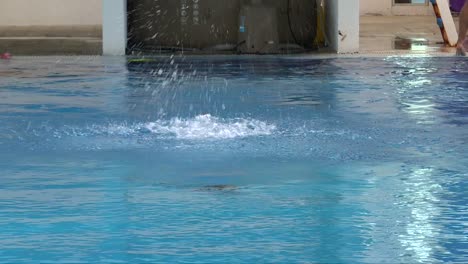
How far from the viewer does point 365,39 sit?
21.3 m

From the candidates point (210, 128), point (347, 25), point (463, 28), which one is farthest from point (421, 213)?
point (347, 25)

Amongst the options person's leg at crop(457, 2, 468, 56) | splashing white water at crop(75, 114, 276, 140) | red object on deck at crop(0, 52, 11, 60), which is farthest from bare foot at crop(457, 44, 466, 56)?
Answer: splashing white water at crop(75, 114, 276, 140)

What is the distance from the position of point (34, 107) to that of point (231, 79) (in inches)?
144

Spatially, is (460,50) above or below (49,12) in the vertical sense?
below

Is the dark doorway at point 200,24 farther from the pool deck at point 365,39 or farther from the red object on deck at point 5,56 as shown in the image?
the red object on deck at point 5,56

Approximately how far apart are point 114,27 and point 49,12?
8.47m

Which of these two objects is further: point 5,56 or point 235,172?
point 5,56

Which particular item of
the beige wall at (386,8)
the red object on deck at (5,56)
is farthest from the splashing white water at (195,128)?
the beige wall at (386,8)

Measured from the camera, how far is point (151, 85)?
44.0 ft

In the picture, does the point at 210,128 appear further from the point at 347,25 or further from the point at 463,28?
the point at 347,25

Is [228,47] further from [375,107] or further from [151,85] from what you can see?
[375,107]

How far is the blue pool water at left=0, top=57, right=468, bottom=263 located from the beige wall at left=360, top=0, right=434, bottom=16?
15483 mm

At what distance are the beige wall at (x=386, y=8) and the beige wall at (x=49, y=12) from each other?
7.59 m

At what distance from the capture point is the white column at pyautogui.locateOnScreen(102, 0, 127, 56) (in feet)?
59.7
